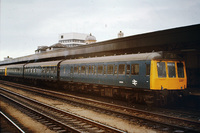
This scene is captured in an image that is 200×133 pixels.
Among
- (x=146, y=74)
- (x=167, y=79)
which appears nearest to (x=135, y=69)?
(x=146, y=74)

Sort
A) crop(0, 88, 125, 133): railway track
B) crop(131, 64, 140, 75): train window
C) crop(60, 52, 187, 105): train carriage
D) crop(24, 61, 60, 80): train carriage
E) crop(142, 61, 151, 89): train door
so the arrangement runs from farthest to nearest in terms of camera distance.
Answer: crop(24, 61, 60, 80): train carriage
crop(131, 64, 140, 75): train window
crop(142, 61, 151, 89): train door
crop(60, 52, 187, 105): train carriage
crop(0, 88, 125, 133): railway track

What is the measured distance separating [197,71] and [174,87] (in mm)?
3321

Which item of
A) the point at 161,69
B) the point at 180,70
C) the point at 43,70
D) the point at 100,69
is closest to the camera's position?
the point at 161,69

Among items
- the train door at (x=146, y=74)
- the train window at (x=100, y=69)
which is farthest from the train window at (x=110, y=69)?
the train door at (x=146, y=74)

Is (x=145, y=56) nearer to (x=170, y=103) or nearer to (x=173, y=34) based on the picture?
(x=173, y=34)

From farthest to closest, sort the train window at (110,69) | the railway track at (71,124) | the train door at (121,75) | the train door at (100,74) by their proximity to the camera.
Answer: the train door at (100,74) < the train window at (110,69) < the train door at (121,75) < the railway track at (71,124)

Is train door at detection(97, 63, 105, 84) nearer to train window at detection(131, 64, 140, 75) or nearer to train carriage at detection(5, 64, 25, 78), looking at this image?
train window at detection(131, 64, 140, 75)

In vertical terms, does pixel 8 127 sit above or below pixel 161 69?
below

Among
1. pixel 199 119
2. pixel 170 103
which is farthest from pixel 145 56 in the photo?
pixel 199 119

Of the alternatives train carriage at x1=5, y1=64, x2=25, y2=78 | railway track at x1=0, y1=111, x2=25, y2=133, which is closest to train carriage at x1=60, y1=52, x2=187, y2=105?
railway track at x1=0, y1=111, x2=25, y2=133

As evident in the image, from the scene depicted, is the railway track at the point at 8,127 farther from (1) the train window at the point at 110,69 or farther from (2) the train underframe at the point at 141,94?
(1) the train window at the point at 110,69

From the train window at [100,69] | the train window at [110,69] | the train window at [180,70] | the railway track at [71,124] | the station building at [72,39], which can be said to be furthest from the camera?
the station building at [72,39]

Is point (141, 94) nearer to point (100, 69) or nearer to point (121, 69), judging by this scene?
point (121, 69)

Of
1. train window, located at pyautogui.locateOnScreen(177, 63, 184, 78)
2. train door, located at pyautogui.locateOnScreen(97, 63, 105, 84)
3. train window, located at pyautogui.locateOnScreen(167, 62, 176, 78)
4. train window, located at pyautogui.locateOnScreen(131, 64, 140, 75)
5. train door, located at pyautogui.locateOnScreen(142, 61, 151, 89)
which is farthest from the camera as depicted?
train door, located at pyautogui.locateOnScreen(97, 63, 105, 84)
